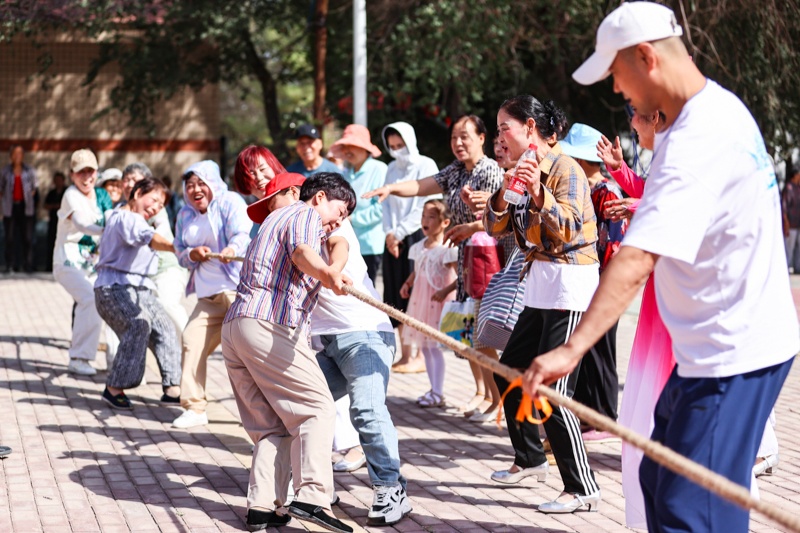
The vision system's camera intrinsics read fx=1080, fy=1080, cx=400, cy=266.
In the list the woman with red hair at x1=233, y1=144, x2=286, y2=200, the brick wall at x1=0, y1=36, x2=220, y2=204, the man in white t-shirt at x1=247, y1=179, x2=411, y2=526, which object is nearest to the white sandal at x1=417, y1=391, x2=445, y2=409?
the woman with red hair at x1=233, y1=144, x2=286, y2=200

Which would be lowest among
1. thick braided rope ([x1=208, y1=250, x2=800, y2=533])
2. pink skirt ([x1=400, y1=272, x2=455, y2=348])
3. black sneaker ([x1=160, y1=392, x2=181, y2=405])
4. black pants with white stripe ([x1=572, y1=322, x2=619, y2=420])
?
black sneaker ([x1=160, y1=392, x2=181, y2=405])

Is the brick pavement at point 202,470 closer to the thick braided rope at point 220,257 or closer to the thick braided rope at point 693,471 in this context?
the thick braided rope at point 220,257

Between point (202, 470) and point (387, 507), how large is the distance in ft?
5.06

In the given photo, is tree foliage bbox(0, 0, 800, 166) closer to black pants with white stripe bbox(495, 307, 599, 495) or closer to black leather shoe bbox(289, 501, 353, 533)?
black pants with white stripe bbox(495, 307, 599, 495)

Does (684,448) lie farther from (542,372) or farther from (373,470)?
(373,470)

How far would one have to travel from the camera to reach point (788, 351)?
10.4 ft

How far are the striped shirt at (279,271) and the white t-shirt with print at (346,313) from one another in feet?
1.39

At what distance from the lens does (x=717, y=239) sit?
9.98ft

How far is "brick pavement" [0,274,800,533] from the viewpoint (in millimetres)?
5266

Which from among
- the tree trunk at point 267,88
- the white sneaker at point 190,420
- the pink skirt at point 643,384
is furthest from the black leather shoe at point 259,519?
the tree trunk at point 267,88

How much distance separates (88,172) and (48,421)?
9.25ft

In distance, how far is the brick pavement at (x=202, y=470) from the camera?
17.3 feet

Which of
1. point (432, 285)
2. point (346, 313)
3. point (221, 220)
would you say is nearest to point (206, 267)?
point (221, 220)

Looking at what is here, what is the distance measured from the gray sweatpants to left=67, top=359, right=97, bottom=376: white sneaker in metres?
1.29
